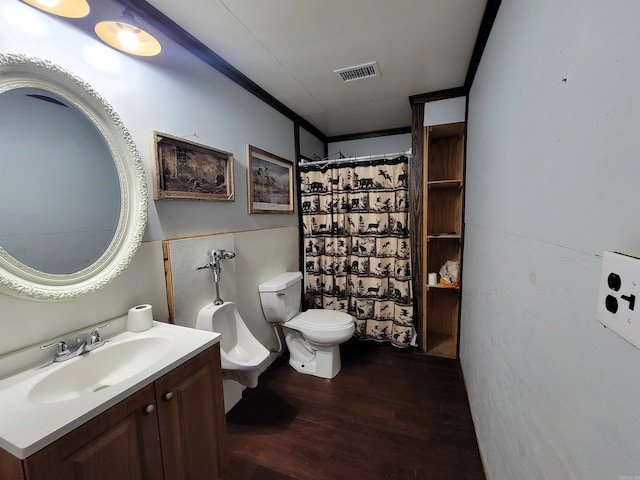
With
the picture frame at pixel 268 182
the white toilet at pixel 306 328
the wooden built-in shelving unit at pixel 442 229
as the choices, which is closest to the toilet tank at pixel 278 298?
the white toilet at pixel 306 328

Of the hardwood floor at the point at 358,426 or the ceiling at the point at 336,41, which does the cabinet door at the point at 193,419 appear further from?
the ceiling at the point at 336,41

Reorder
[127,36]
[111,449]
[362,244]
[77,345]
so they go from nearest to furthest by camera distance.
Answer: [111,449], [77,345], [127,36], [362,244]

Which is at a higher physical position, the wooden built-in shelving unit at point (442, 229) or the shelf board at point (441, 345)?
the wooden built-in shelving unit at point (442, 229)

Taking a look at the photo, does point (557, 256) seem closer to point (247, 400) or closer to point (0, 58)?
point (0, 58)

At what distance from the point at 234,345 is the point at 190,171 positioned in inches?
43.5

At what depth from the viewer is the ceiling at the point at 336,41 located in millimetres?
1286

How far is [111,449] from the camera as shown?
2.49 ft

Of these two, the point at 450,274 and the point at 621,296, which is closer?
the point at 621,296

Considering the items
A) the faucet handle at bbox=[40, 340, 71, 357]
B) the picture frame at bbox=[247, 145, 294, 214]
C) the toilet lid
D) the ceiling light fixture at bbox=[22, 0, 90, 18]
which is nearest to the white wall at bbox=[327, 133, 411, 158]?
the picture frame at bbox=[247, 145, 294, 214]

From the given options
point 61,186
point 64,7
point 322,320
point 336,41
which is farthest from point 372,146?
point 61,186

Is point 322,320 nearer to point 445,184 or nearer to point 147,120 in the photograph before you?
point 445,184

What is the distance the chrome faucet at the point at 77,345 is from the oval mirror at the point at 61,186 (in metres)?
0.17

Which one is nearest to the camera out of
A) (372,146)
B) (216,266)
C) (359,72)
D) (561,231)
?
(561,231)

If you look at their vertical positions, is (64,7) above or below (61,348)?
above
